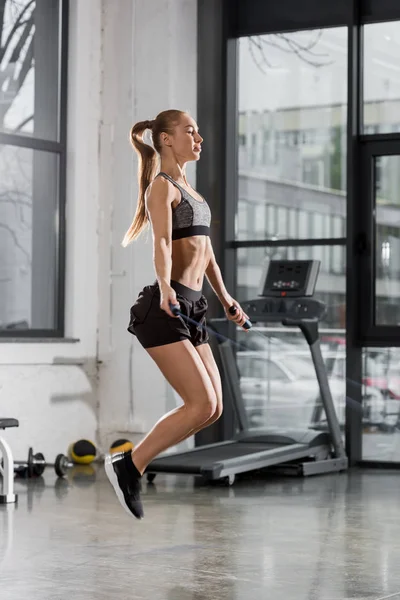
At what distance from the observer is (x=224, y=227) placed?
7.50m

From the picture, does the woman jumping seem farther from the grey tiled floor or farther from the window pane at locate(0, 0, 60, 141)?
the window pane at locate(0, 0, 60, 141)

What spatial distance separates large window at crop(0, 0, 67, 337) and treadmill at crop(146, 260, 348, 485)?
1361 millimetres

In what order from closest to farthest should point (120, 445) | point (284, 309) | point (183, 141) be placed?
point (183, 141)
point (284, 309)
point (120, 445)

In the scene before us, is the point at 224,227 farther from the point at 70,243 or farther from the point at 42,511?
the point at 42,511

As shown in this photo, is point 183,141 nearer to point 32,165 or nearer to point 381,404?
point 32,165

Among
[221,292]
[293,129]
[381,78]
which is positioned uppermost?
[381,78]

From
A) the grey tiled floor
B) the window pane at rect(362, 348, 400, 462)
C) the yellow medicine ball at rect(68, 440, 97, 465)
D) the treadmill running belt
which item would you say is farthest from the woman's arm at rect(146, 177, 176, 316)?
the window pane at rect(362, 348, 400, 462)

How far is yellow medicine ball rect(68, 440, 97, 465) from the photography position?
7.00 meters

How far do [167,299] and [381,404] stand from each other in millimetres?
3482

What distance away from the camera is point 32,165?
7.24m

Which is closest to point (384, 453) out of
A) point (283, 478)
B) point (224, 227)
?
point (283, 478)

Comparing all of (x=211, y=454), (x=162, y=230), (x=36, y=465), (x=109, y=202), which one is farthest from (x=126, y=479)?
(x=109, y=202)

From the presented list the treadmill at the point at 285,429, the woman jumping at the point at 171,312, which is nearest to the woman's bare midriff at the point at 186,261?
the woman jumping at the point at 171,312

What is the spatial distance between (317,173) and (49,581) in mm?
4492
